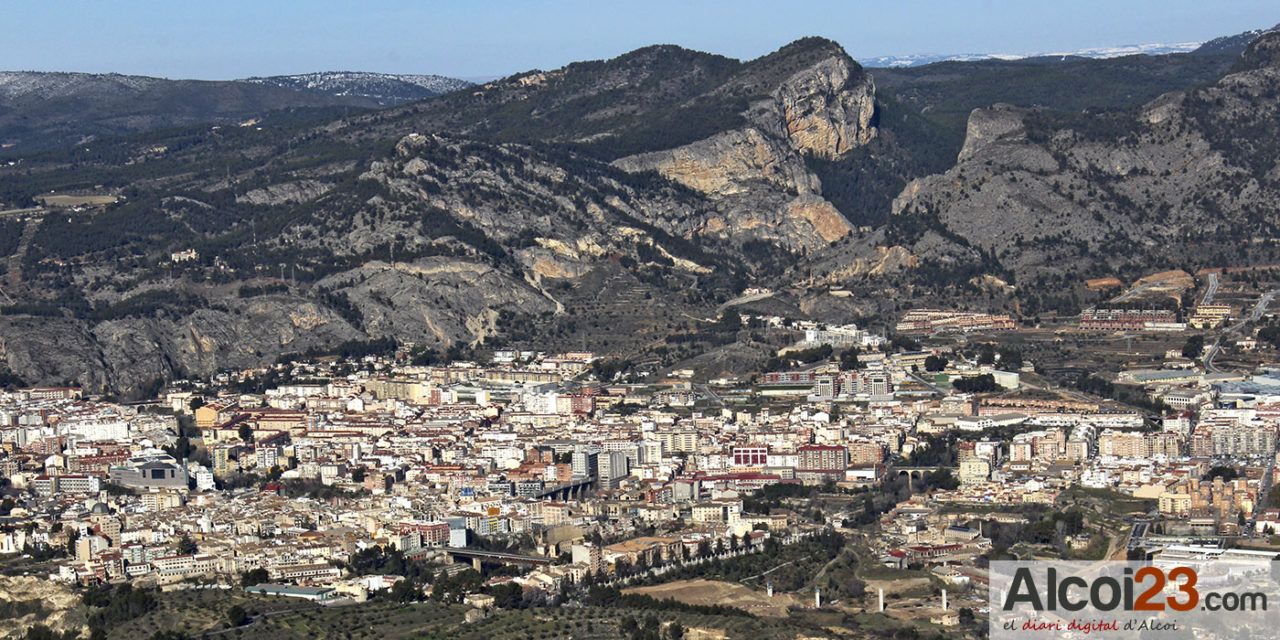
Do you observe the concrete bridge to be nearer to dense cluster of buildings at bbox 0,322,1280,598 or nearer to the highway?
dense cluster of buildings at bbox 0,322,1280,598

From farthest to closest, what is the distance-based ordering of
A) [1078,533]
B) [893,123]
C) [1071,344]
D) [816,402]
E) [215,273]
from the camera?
1. [893,123]
2. [215,273]
3. [1071,344]
4. [816,402]
5. [1078,533]

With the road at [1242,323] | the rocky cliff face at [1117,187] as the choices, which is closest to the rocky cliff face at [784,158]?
the rocky cliff face at [1117,187]

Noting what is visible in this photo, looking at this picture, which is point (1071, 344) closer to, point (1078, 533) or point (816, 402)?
point (816, 402)

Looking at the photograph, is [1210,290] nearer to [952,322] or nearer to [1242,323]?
[1242,323]

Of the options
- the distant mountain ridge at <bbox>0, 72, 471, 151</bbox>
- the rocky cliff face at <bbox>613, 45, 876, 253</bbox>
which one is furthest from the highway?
the distant mountain ridge at <bbox>0, 72, 471, 151</bbox>

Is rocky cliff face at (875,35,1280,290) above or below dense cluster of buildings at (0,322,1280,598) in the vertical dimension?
above

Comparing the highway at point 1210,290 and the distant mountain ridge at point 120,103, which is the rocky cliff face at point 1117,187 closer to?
the highway at point 1210,290

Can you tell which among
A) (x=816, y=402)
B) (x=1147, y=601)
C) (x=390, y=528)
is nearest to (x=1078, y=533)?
(x=1147, y=601)

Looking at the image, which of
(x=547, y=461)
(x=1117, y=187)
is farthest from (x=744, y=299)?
(x=547, y=461)
